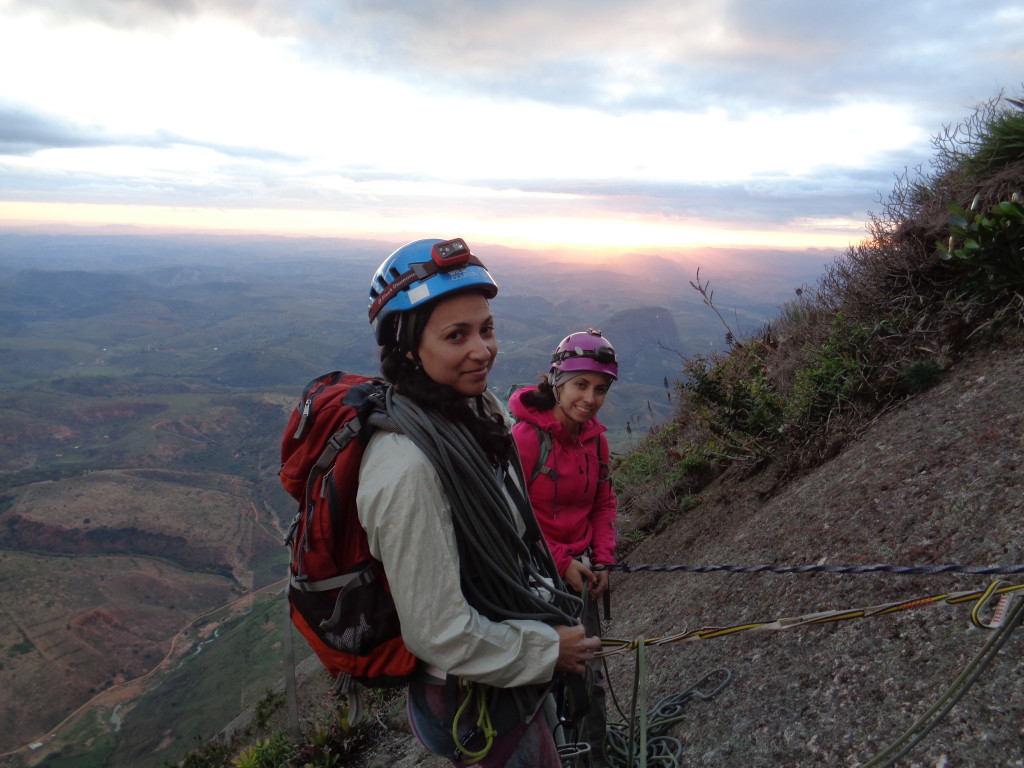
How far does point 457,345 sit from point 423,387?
18cm

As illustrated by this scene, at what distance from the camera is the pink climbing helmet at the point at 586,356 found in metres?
3.39

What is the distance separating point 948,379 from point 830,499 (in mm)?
1520

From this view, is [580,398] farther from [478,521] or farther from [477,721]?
[477,721]

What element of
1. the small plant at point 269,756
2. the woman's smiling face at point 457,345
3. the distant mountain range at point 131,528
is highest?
the woman's smiling face at point 457,345

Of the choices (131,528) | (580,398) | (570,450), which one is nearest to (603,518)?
(570,450)

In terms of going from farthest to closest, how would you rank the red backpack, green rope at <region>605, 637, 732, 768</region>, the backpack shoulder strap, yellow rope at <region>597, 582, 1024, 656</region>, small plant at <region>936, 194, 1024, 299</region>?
1. small plant at <region>936, 194, 1024, 299</region>
2. the backpack shoulder strap
3. green rope at <region>605, 637, 732, 768</region>
4. yellow rope at <region>597, 582, 1024, 656</region>
5. the red backpack

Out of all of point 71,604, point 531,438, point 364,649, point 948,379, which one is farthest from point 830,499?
A: point 71,604

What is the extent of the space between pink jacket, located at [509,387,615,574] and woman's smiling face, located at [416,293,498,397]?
146cm

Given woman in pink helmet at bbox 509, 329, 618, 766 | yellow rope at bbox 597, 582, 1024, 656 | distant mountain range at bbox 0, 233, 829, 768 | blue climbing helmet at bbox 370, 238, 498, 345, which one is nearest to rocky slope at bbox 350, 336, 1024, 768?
yellow rope at bbox 597, 582, 1024, 656

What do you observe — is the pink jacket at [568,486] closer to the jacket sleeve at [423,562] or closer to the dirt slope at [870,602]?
the dirt slope at [870,602]

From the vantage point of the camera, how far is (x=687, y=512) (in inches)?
263

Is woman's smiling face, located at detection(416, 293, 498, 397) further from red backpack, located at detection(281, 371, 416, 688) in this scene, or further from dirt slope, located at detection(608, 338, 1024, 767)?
dirt slope, located at detection(608, 338, 1024, 767)

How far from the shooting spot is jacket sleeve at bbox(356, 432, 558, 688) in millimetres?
1600

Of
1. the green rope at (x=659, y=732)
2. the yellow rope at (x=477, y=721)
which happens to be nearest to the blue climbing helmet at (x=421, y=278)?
the yellow rope at (x=477, y=721)
